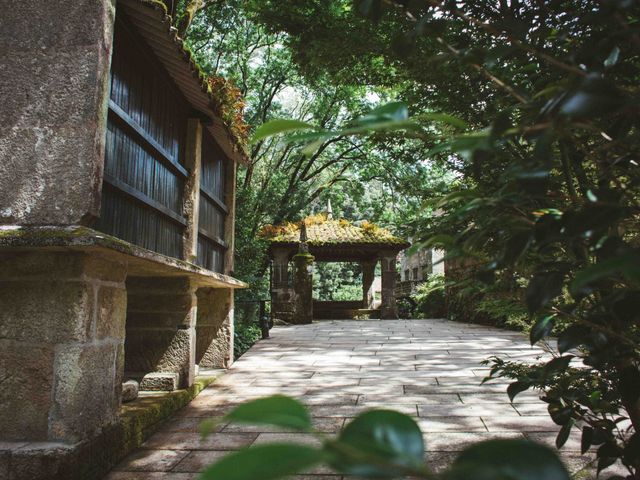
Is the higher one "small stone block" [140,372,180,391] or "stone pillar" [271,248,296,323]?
"stone pillar" [271,248,296,323]

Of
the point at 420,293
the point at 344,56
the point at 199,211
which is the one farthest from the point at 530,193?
the point at 420,293

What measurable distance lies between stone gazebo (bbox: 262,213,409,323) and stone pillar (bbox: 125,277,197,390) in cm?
784

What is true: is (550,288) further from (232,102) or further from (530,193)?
(232,102)

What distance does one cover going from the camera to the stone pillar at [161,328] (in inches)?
177

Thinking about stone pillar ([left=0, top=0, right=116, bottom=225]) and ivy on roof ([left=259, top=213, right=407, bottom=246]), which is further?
ivy on roof ([left=259, top=213, right=407, bottom=246])

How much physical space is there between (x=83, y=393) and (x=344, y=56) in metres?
4.57

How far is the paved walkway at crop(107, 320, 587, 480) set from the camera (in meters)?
3.02

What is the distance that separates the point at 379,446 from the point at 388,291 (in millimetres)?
14432

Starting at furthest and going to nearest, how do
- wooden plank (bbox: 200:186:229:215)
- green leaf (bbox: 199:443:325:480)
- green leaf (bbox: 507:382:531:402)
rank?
wooden plank (bbox: 200:186:229:215) < green leaf (bbox: 507:382:531:402) < green leaf (bbox: 199:443:325:480)

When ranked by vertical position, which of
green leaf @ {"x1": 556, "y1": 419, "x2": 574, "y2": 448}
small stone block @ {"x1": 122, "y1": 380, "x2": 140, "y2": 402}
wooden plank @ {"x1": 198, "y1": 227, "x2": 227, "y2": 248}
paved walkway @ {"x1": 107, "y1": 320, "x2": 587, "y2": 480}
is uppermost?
wooden plank @ {"x1": 198, "y1": 227, "x2": 227, "y2": 248}

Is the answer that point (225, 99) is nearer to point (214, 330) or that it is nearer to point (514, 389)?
point (214, 330)

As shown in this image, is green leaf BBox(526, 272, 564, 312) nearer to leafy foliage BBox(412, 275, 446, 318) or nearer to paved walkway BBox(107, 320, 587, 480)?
paved walkway BBox(107, 320, 587, 480)

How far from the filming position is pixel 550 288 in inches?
34.7

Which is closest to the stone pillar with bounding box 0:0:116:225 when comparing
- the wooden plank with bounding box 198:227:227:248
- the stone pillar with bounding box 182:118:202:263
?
the stone pillar with bounding box 182:118:202:263
